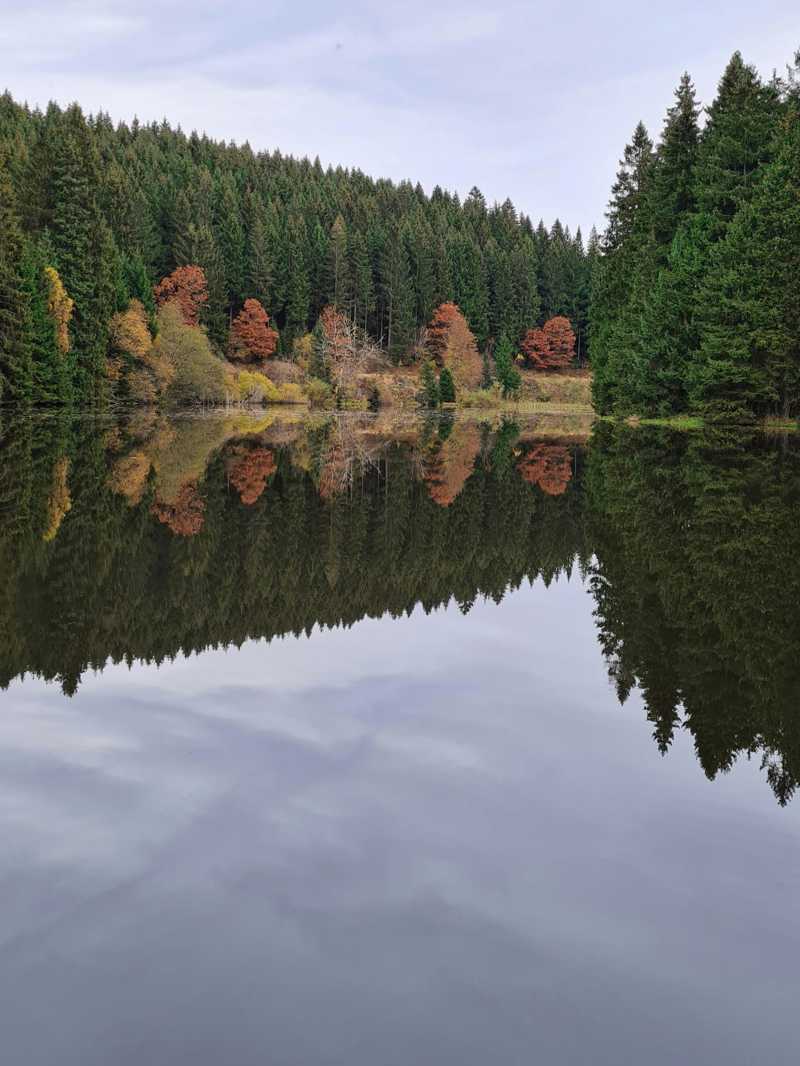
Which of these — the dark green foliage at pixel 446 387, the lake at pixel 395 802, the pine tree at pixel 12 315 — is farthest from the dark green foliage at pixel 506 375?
the lake at pixel 395 802

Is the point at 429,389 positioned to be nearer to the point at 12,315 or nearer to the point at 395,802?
the point at 12,315

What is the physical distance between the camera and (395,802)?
16.6ft

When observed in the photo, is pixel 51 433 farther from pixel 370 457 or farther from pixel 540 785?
pixel 540 785

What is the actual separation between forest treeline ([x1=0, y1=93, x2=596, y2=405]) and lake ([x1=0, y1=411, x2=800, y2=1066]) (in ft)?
138

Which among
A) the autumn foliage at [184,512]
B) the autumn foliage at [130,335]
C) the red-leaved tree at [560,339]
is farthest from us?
the red-leaved tree at [560,339]

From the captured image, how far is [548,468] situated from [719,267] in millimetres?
18067

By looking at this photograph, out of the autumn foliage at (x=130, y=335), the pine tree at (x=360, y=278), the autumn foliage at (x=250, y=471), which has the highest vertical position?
the pine tree at (x=360, y=278)

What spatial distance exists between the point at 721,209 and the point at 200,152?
11341 centimetres

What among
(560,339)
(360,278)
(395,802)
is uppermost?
(360,278)

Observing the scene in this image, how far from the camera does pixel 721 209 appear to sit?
148ft

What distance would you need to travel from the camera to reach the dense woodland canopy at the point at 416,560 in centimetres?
752

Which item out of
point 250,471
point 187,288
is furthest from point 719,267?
point 187,288

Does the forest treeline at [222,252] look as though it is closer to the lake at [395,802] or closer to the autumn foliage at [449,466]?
the autumn foliage at [449,466]

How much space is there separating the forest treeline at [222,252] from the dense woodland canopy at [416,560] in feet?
90.7
